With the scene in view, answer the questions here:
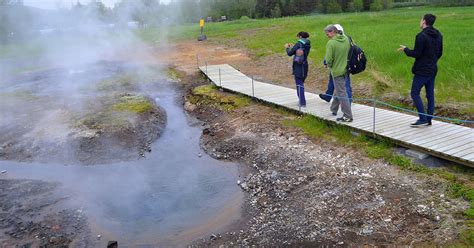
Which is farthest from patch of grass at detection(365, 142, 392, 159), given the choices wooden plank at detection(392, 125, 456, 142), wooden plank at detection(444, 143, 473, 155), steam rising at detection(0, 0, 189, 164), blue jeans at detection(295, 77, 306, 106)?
steam rising at detection(0, 0, 189, 164)

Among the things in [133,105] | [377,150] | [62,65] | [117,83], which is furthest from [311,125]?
[62,65]

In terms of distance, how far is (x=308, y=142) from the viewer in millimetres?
8875

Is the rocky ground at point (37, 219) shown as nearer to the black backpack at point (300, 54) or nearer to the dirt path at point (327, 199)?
the dirt path at point (327, 199)

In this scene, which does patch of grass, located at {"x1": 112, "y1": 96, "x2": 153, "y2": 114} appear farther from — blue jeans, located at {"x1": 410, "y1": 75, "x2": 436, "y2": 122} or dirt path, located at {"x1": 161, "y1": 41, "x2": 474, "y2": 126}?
blue jeans, located at {"x1": 410, "y1": 75, "x2": 436, "y2": 122}

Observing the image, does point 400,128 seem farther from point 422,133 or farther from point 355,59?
point 355,59

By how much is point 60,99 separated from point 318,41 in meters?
12.3

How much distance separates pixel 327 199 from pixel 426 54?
318 cm

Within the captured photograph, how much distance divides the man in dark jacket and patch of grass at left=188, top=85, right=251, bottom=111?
5356 millimetres

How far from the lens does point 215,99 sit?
13266 mm

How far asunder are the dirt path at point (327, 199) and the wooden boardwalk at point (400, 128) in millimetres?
591

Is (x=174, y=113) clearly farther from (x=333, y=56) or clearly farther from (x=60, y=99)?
(x=333, y=56)

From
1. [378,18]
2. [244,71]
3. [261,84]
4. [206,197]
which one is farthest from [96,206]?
[378,18]

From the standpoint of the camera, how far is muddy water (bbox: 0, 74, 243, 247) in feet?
21.8

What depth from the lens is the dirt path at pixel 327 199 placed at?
563cm
